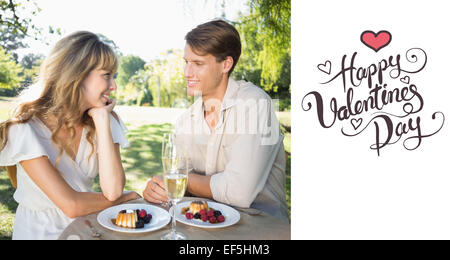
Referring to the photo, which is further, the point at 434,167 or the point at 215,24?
the point at 215,24

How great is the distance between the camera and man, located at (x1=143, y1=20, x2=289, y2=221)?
1.67 m

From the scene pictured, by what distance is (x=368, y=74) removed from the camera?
3.63 feet

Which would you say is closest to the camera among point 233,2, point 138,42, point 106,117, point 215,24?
point 106,117

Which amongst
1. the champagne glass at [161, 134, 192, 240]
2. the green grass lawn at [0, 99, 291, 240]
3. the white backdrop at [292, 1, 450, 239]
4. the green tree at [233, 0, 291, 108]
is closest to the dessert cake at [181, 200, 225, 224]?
the champagne glass at [161, 134, 192, 240]

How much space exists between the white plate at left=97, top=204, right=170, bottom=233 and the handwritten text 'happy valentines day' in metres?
0.63

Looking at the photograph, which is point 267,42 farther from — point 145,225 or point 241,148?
point 145,225

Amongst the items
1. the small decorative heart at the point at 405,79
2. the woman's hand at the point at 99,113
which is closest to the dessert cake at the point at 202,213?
the woman's hand at the point at 99,113

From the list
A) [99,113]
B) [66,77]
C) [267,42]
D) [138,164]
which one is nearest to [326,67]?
[99,113]

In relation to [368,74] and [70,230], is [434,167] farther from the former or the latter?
[70,230]

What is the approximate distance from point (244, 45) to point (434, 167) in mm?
3612

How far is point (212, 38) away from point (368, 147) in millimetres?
1272

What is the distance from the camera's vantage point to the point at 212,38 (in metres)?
2.07

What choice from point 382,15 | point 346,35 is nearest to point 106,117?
point 346,35

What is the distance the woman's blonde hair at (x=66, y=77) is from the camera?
1.62 meters
